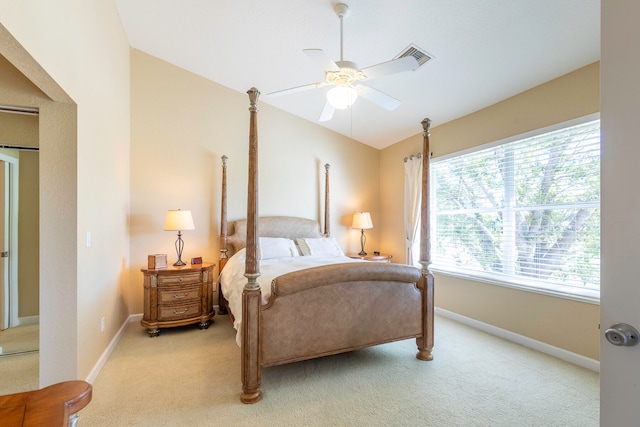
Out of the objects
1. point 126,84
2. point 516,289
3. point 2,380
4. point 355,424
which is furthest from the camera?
point 126,84

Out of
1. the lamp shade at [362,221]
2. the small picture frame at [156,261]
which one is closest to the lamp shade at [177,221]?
the small picture frame at [156,261]

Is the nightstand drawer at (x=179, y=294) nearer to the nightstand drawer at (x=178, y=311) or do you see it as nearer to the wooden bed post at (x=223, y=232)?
the nightstand drawer at (x=178, y=311)

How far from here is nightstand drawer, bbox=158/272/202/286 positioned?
3.37 meters

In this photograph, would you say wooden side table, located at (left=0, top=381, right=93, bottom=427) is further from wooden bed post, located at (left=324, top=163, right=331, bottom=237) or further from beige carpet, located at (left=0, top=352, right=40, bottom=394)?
wooden bed post, located at (left=324, top=163, right=331, bottom=237)

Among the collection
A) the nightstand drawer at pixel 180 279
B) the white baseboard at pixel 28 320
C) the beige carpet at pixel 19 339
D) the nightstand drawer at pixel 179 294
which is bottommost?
the beige carpet at pixel 19 339

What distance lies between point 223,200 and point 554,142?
3.87 meters

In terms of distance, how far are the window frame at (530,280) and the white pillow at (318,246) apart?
1512 millimetres

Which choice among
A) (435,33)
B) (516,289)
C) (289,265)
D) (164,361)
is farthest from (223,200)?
(516,289)

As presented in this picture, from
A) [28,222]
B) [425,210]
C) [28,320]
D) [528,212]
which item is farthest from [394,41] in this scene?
[28,320]

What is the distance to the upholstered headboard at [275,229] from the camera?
4.18 meters

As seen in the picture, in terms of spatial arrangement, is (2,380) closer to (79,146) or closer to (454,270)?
(79,146)

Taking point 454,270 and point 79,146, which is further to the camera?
point 454,270

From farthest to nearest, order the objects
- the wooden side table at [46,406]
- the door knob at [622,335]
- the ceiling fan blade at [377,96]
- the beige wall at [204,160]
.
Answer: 1. the beige wall at [204,160]
2. the ceiling fan blade at [377,96]
3. the wooden side table at [46,406]
4. the door knob at [622,335]

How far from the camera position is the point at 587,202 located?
2666mm
